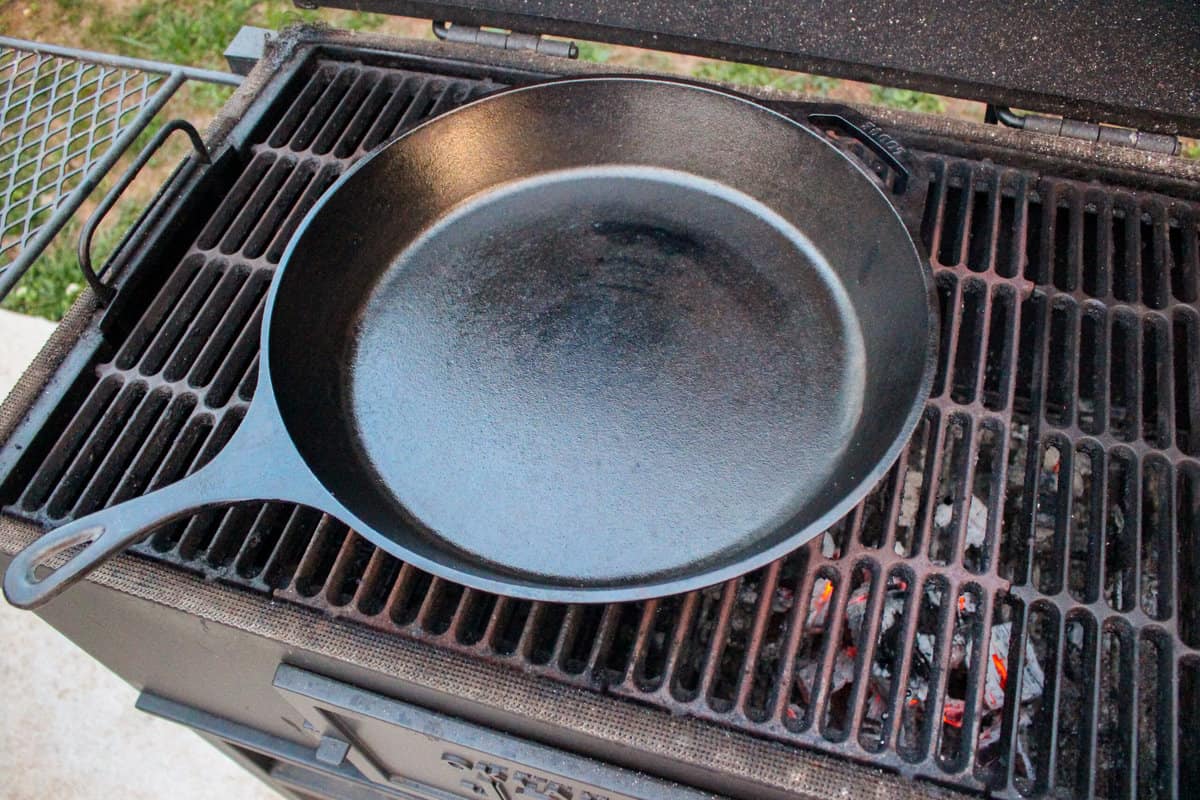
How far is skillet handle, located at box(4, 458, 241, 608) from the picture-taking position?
0.63m

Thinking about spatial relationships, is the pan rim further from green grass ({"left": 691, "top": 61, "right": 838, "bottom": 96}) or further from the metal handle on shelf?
green grass ({"left": 691, "top": 61, "right": 838, "bottom": 96})

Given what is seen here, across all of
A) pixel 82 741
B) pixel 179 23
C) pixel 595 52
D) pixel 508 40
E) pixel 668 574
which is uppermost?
pixel 595 52

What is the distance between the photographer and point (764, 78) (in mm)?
2408

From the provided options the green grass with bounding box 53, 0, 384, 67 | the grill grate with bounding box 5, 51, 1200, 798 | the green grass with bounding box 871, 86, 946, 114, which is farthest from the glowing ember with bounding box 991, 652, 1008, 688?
the green grass with bounding box 53, 0, 384, 67

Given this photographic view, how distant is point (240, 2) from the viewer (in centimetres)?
264

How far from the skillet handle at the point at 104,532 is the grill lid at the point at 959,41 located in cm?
78

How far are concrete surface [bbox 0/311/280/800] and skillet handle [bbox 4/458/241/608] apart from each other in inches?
44.0

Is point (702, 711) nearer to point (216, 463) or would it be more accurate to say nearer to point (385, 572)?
point (385, 572)

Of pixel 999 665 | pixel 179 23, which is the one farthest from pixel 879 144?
pixel 179 23

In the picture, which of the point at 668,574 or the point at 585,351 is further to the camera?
the point at 585,351

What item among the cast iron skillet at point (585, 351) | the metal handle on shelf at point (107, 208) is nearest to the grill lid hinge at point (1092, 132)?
the cast iron skillet at point (585, 351)

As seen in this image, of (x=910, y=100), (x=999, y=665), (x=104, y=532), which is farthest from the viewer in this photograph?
(x=910, y=100)

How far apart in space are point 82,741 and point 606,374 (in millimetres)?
1357

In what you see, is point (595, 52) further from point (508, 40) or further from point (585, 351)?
point (585, 351)
